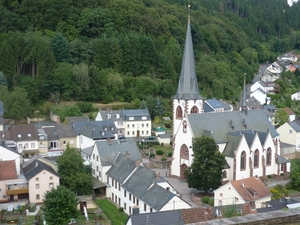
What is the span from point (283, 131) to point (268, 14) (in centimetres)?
10293

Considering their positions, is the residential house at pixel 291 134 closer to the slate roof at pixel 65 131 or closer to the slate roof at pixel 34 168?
the slate roof at pixel 65 131

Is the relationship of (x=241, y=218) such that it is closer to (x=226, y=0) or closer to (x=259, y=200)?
(x=259, y=200)

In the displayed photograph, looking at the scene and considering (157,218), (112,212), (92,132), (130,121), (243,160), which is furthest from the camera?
(130,121)

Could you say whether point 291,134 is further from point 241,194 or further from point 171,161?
point 241,194

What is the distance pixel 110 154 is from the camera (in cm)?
3859

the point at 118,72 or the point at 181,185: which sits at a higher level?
the point at 118,72

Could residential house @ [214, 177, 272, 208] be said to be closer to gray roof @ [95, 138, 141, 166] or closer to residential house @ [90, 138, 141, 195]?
residential house @ [90, 138, 141, 195]

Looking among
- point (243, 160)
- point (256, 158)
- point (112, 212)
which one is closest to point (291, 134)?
point (256, 158)

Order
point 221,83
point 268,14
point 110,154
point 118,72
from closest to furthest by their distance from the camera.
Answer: point 110,154 → point 118,72 → point 221,83 → point 268,14

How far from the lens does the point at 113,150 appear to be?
38906 mm

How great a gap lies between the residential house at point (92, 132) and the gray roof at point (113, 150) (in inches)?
289

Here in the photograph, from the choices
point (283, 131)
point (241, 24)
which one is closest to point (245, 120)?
point (283, 131)

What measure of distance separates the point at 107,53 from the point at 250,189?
43.1 metres

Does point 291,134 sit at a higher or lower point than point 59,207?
higher
